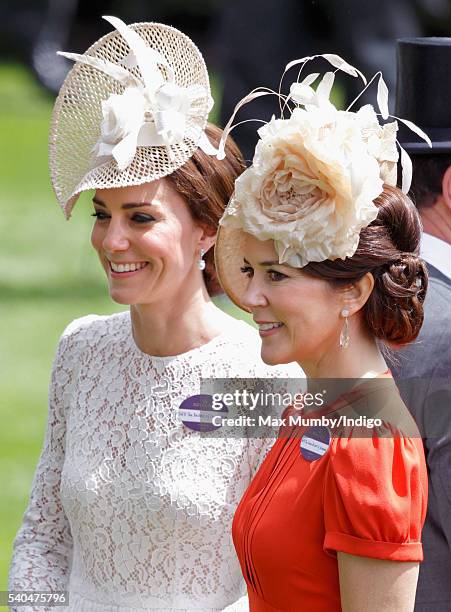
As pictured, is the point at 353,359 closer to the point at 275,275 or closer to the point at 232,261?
the point at 275,275

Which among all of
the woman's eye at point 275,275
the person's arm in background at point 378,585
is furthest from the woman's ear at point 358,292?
the person's arm in background at point 378,585

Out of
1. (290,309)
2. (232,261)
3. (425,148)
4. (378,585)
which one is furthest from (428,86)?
(378,585)

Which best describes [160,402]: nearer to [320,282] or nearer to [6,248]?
[320,282]

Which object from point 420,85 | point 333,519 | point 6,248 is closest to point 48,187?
point 6,248

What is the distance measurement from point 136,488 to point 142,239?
648 mm

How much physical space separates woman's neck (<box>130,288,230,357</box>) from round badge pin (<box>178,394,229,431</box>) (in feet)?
0.49

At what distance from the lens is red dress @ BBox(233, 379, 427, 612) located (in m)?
2.84

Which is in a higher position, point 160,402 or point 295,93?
point 295,93

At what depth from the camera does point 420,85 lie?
13.1ft

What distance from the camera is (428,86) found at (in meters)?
3.96

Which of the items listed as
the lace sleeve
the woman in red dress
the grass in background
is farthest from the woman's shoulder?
the grass in background

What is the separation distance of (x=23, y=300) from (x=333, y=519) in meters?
9.61

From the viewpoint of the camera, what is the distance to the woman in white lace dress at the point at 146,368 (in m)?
3.68

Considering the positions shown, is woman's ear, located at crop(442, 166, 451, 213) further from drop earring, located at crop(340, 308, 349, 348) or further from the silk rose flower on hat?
drop earring, located at crop(340, 308, 349, 348)
